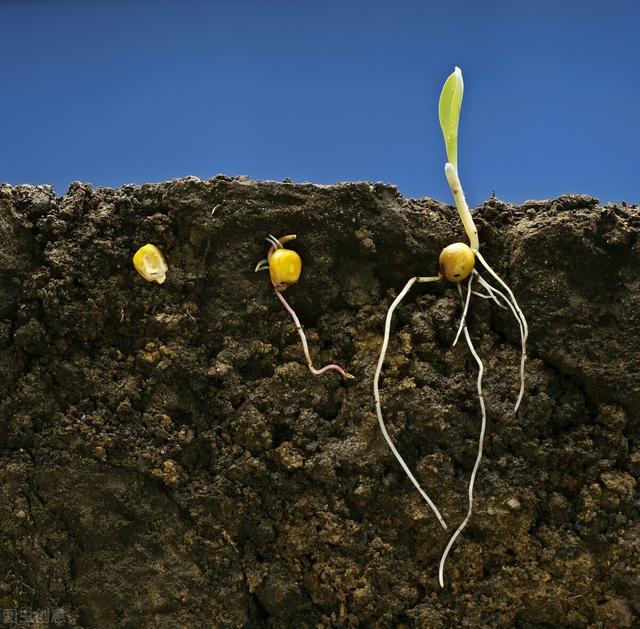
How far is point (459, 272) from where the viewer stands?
3.56 ft

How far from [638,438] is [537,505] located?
→ 0.65 ft

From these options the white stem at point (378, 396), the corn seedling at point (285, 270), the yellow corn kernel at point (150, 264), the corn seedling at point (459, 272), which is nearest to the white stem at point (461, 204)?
the corn seedling at point (459, 272)

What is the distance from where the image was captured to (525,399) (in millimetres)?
1075

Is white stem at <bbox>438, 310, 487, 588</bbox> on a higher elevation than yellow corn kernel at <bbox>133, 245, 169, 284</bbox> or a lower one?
lower

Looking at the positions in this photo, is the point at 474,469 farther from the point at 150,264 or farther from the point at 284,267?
the point at 150,264

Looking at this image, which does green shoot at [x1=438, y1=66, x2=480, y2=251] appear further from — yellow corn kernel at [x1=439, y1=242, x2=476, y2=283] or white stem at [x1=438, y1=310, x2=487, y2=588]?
white stem at [x1=438, y1=310, x2=487, y2=588]

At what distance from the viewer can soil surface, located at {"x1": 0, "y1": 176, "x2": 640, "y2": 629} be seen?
3.43 feet

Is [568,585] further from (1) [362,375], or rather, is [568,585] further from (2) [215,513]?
(2) [215,513]

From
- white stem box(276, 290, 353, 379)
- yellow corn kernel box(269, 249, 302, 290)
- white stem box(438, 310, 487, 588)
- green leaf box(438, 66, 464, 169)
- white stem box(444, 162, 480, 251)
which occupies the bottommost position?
white stem box(438, 310, 487, 588)

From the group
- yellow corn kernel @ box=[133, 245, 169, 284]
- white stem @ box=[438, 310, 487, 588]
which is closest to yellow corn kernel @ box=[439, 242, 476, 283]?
white stem @ box=[438, 310, 487, 588]

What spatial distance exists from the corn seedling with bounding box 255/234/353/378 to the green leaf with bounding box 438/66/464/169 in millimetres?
299

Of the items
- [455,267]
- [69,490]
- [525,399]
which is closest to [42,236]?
[69,490]

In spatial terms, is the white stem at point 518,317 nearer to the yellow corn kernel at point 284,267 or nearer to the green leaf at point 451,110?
the green leaf at point 451,110

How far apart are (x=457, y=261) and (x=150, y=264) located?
1.61 ft
